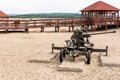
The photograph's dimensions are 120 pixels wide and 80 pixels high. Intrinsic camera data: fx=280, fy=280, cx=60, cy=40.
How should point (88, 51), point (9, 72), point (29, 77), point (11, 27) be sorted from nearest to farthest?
point (29, 77) → point (9, 72) → point (88, 51) → point (11, 27)

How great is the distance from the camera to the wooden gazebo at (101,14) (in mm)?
27562

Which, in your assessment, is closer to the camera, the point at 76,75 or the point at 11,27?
the point at 76,75

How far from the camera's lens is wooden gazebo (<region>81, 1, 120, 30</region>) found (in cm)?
2756

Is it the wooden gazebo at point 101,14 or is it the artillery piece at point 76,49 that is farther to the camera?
the wooden gazebo at point 101,14

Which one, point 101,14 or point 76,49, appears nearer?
point 76,49

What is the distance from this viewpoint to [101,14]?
30.7 meters

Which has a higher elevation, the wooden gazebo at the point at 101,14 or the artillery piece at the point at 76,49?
the wooden gazebo at the point at 101,14

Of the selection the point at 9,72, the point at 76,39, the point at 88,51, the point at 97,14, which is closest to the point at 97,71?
the point at 88,51

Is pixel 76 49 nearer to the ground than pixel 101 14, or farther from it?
nearer to the ground

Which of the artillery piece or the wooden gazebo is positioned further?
the wooden gazebo

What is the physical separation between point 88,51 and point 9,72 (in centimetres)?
305

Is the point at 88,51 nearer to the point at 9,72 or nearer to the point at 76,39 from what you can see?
the point at 76,39

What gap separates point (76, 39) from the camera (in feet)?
35.1

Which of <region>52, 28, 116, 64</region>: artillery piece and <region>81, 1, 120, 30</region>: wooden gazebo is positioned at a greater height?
<region>81, 1, 120, 30</region>: wooden gazebo
